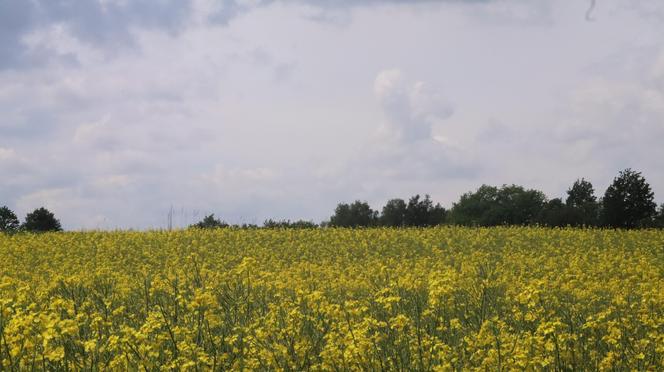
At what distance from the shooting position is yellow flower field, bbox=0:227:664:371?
6.09 m

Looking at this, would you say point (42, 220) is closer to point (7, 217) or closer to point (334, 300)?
point (7, 217)

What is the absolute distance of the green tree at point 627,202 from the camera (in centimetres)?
4175

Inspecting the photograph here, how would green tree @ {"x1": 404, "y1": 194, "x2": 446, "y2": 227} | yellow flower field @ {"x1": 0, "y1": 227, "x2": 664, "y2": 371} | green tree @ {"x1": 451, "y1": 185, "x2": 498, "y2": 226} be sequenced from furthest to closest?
green tree @ {"x1": 451, "y1": 185, "x2": 498, "y2": 226} < green tree @ {"x1": 404, "y1": 194, "x2": 446, "y2": 227} < yellow flower field @ {"x1": 0, "y1": 227, "x2": 664, "y2": 371}

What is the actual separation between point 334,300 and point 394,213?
51.9 metres

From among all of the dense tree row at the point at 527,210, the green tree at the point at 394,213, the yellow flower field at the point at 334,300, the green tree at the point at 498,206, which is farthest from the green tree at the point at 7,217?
the green tree at the point at 498,206

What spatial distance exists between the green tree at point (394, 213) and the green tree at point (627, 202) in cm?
2057

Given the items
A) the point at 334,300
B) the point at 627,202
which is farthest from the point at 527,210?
the point at 334,300

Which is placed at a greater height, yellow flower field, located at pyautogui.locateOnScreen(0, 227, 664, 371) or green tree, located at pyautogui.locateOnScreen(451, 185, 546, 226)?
green tree, located at pyautogui.locateOnScreen(451, 185, 546, 226)

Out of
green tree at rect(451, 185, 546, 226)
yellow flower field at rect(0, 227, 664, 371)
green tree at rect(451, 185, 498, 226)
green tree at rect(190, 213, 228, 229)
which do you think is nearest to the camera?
yellow flower field at rect(0, 227, 664, 371)

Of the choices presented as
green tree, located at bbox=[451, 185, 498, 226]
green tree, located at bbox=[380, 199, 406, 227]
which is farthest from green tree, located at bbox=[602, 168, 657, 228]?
green tree, located at bbox=[451, 185, 498, 226]

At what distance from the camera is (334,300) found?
12.7 metres

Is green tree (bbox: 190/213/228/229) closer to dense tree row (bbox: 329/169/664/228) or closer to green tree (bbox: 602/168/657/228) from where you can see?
dense tree row (bbox: 329/169/664/228)

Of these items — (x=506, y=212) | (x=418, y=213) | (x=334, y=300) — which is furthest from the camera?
(x=506, y=212)

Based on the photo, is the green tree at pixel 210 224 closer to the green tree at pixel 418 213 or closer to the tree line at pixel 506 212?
the tree line at pixel 506 212
